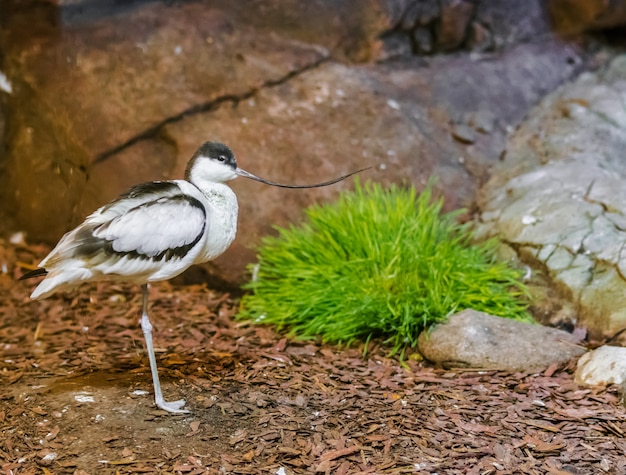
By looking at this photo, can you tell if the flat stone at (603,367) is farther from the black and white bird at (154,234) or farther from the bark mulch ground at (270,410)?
the black and white bird at (154,234)

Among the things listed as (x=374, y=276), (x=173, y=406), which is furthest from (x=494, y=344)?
(x=173, y=406)

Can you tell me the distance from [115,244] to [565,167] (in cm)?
310

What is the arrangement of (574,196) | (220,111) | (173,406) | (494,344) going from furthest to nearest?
(220,111), (574,196), (494,344), (173,406)

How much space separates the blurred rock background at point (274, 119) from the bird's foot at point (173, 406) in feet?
4.95

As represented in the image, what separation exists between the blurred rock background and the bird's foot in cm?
151

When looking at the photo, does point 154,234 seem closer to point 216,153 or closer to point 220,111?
point 216,153

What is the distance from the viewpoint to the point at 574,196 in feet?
14.1

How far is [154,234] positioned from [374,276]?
1.45m

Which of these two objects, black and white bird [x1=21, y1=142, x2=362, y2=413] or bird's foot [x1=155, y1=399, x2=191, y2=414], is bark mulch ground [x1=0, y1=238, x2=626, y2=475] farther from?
black and white bird [x1=21, y1=142, x2=362, y2=413]

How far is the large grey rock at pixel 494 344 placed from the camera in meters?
3.42

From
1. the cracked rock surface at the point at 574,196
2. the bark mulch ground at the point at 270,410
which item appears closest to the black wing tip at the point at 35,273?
the bark mulch ground at the point at 270,410

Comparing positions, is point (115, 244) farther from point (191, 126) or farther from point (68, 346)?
point (191, 126)

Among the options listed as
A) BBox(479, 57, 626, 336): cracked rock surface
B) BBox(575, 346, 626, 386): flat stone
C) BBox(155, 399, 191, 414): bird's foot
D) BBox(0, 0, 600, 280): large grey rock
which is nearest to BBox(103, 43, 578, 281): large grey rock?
BBox(0, 0, 600, 280): large grey rock

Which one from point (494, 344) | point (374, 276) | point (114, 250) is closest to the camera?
point (114, 250)
